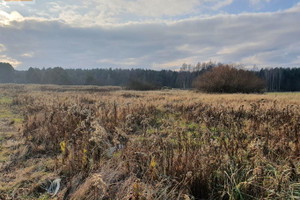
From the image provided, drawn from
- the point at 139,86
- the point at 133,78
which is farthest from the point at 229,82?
the point at 133,78

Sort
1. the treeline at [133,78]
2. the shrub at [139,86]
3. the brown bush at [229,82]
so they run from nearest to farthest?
the brown bush at [229,82]
the shrub at [139,86]
the treeline at [133,78]

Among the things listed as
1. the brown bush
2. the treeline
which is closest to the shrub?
the treeline

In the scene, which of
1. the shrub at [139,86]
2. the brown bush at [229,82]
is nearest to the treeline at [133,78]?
the shrub at [139,86]

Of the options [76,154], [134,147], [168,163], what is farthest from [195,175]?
[76,154]

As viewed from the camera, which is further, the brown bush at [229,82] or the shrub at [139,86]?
the shrub at [139,86]

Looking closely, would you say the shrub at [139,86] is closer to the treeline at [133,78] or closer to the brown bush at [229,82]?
the treeline at [133,78]

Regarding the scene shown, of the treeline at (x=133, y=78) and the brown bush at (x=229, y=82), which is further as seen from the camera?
the treeline at (x=133, y=78)

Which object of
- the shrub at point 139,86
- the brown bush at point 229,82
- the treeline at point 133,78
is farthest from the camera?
the treeline at point 133,78

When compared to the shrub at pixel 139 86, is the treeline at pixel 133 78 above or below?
above

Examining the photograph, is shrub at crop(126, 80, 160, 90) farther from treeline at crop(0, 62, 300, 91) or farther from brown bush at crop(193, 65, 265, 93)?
brown bush at crop(193, 65, 265, 93)

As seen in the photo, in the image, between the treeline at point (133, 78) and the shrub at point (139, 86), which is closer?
the shrub at point (139, 86)

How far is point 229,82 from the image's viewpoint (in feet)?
106

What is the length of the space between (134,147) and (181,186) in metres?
1.11

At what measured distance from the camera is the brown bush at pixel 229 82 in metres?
32.3
